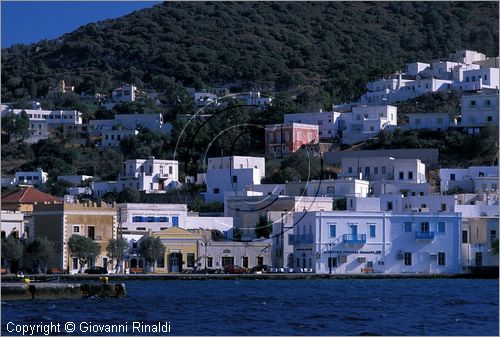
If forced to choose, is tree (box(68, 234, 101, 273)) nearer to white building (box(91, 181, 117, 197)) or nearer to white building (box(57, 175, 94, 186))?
white building (box(91, 181, 117, 197))

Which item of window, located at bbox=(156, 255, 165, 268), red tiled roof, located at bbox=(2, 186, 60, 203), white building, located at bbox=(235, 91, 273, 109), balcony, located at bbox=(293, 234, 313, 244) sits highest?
white building, located at bbox=(235, 91, 273, 109)

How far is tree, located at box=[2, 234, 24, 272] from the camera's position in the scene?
2785 inches

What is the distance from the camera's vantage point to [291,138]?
111875mm

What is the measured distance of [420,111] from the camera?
392 feet

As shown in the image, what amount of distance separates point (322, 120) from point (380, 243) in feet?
139

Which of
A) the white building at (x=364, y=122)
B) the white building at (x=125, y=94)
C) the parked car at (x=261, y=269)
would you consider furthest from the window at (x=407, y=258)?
the white building at (x=125, y=94)

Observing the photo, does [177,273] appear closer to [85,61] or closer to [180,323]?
[180,323]

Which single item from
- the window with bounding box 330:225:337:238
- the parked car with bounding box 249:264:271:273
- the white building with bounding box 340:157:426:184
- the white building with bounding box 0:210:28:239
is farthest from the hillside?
the white building with bounding box 0:210:28:239

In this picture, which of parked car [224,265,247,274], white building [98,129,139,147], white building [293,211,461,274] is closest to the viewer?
white building [293,211,461,274]

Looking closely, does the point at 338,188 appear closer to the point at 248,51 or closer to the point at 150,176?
the point at 150,176

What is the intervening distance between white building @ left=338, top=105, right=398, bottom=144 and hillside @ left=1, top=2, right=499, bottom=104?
31.0 m

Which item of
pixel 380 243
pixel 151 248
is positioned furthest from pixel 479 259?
pixel 151 248

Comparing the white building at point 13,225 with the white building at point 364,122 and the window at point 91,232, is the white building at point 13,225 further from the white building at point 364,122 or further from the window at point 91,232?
the white building at point 364,122

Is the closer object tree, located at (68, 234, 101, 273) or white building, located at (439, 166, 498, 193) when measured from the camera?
tree, located at (68, 234, 101, 273)
